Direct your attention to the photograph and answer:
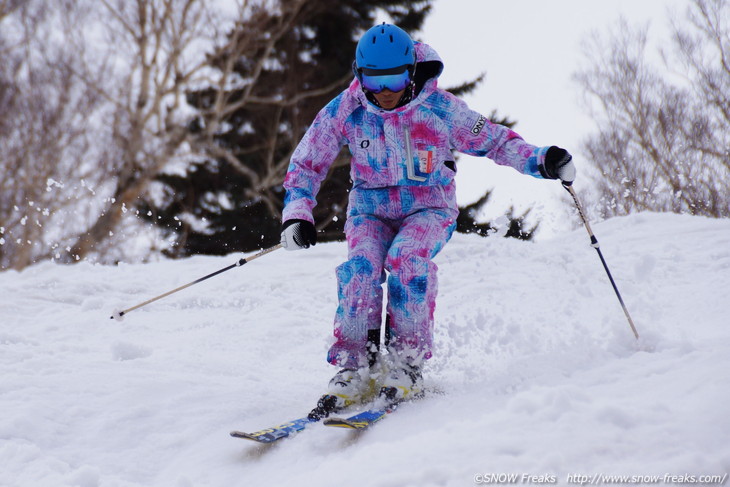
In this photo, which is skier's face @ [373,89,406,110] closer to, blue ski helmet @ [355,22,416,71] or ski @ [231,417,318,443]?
blue ski helmet @ [355,22,416,71]

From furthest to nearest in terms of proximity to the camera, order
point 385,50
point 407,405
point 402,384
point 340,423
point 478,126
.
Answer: point 478,126
point 385,50
point 402,384
point 407,405
point 340,423

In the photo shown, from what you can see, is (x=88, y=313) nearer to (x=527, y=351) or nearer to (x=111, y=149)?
(x=527, y=351)

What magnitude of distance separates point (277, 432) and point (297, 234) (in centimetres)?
97

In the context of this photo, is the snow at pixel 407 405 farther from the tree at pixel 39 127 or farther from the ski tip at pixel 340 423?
the tree at pixel 39 127

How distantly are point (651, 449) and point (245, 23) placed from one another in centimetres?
1337

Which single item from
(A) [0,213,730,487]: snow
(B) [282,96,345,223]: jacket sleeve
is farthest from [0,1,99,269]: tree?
(B) [282,96,345,223]: jacket sleeve

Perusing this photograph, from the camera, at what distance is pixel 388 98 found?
9.96 ft

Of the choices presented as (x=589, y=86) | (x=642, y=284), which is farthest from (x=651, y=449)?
(x=589, y=86)

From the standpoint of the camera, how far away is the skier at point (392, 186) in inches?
116

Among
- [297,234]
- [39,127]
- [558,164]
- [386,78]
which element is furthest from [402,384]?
[39,127]

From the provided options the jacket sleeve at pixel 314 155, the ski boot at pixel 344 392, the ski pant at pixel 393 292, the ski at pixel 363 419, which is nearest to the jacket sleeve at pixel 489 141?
the ski pant at pixel 393 292

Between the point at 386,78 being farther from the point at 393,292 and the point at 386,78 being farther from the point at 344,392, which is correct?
the point at 344,392

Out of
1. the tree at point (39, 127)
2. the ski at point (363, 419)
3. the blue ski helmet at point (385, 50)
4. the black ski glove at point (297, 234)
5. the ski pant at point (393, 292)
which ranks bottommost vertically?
the ski at point (363, 419)

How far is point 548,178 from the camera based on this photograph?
313 centimetres
